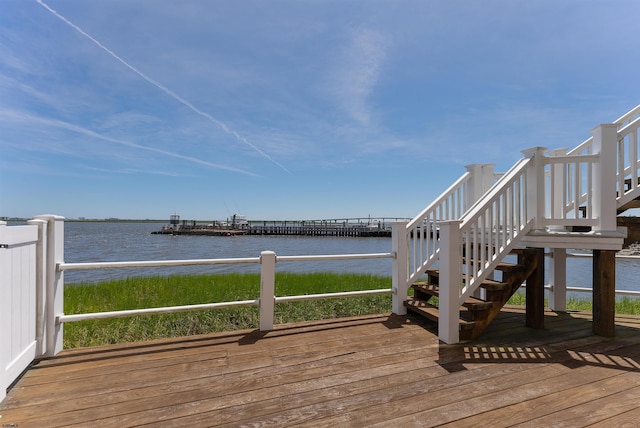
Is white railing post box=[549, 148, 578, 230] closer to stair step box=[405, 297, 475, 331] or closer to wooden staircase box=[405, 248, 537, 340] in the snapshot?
wooden staircase box=[405, 248, 537, 340]

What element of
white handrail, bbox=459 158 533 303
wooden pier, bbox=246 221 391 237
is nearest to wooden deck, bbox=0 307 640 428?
white handrail, bbox=459 158 533 303

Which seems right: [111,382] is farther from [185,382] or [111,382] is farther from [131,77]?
[131,77]

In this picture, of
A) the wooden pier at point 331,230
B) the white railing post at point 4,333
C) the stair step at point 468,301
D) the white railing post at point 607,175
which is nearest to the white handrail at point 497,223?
the stair step at point 468,301

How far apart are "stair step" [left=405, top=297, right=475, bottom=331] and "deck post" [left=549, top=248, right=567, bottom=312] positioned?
1932 mm

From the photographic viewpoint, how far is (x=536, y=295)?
3.57 metres

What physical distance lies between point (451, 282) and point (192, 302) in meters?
4.77

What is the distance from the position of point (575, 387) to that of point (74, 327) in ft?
17.8

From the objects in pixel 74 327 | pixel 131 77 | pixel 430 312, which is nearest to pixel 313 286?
pixel 430 312

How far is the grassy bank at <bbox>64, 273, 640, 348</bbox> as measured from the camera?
4.19 meters

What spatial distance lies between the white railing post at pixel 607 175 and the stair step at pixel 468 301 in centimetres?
142

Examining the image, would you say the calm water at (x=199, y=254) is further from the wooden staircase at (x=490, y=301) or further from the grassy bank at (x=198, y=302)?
the wooden staircase at (x=490, y=301)

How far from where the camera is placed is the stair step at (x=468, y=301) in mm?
3168

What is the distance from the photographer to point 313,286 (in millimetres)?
7102

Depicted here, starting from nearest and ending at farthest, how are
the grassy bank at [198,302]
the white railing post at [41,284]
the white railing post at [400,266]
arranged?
the white railing post at [41,284], the white railing post at [400,266], the grassy bank at [198,302]
